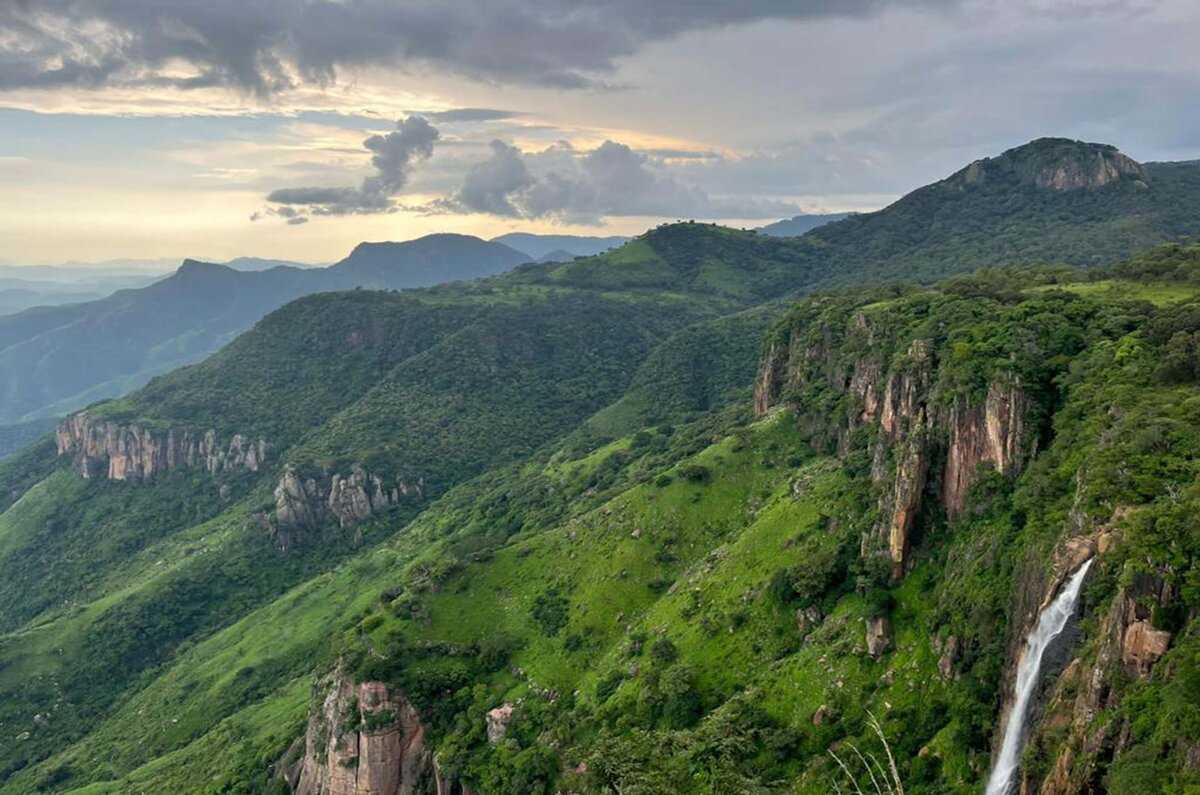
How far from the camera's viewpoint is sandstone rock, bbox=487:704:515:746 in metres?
90.7

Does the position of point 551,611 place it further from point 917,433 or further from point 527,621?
point 917,433

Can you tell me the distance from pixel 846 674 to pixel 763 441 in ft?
176

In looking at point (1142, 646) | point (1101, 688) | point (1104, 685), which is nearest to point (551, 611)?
point (1101, 688)

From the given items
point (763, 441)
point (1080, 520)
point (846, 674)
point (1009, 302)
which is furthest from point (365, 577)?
point (1080, 520)

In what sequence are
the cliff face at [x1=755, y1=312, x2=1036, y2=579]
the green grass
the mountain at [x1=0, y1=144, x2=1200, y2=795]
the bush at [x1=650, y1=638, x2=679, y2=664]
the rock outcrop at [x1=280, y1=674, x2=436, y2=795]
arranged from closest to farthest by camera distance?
the mountain at [x1=0, y1=144, x2=1200, y2=795] → the cliff face at [x1=755, y1=312, x2=1036, y2=579] → the green grass → the bush at [x1=650, y1=638, x2=679, y2=664] → the rock outcrop at [x1=280, y1=674, x2=436, y2=795]

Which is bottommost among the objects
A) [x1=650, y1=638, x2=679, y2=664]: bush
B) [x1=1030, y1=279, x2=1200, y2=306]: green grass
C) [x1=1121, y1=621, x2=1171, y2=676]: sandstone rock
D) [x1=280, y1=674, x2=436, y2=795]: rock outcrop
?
[x1=280, y1=674, x2=436, y2=795]: rock outcrop

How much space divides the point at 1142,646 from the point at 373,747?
8545 cm

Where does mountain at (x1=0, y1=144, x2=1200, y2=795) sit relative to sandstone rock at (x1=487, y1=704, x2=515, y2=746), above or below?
above

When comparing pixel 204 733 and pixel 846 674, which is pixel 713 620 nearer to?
pixel 846 674

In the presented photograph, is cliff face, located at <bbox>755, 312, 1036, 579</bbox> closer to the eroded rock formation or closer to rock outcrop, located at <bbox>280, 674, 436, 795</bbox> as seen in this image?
the eroded rock formation

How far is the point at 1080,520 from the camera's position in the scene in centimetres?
4894

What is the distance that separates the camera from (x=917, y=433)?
7438cm

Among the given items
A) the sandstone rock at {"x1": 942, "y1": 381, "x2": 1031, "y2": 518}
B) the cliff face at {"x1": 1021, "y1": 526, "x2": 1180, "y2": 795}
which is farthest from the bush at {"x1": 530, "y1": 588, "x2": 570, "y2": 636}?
the cliff face at {"x1": 1021, "y1": 526, "x2": 1180, "y2": 795}

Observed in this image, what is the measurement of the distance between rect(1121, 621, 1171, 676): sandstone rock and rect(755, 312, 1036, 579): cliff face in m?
26.7
